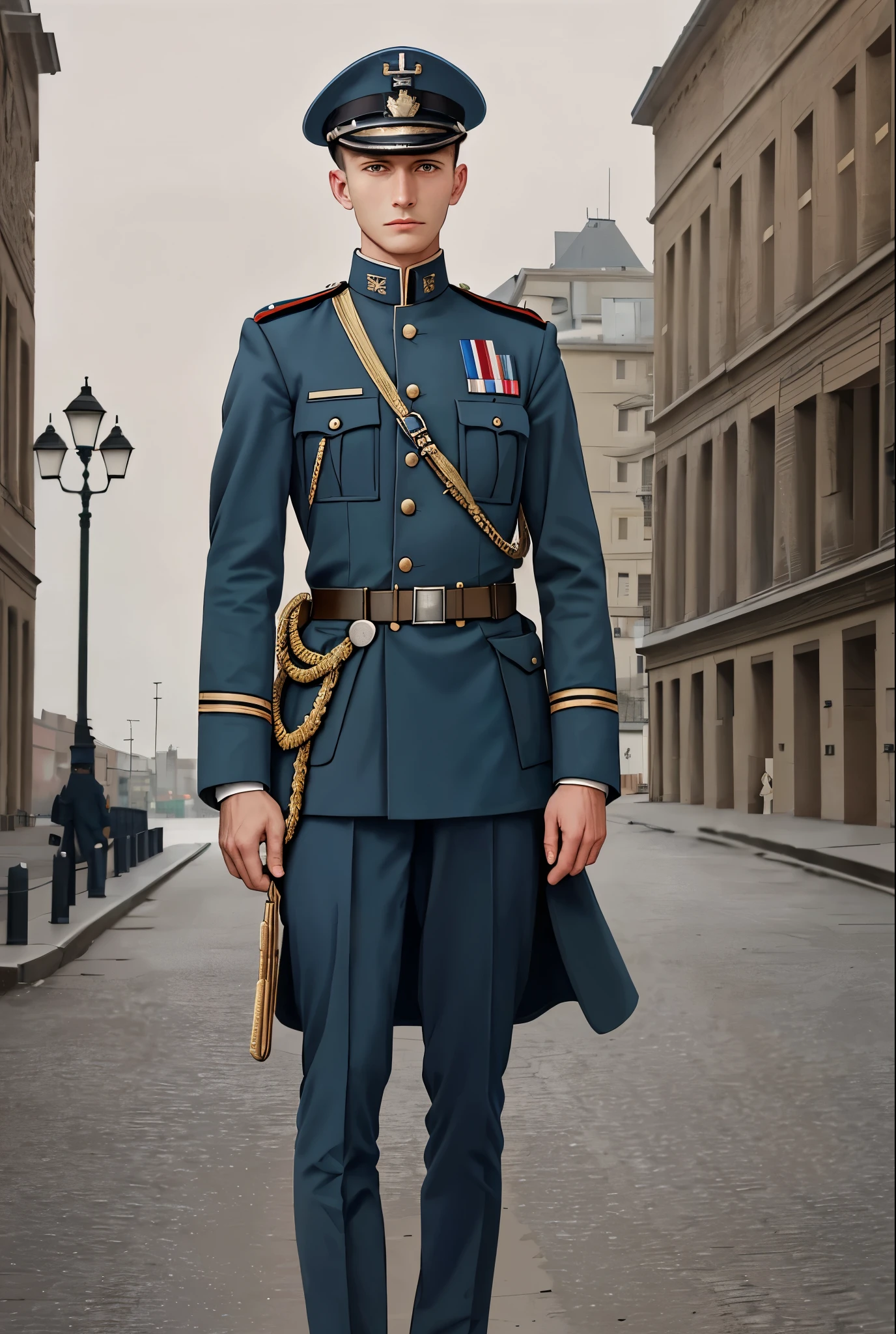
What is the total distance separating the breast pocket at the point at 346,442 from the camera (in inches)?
98.9

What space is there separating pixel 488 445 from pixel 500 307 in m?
0.30

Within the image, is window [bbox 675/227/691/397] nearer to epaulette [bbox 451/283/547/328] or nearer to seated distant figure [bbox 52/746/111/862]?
seated distant figure [bbox 52/746/111/862]

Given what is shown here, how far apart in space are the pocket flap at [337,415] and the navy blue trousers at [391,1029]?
0.58 meters

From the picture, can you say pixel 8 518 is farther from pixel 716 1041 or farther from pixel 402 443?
pixel 402 443

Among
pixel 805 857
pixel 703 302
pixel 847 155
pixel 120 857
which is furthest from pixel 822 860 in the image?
pixel 703 302

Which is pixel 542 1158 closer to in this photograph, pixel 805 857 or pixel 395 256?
pixel 395 256

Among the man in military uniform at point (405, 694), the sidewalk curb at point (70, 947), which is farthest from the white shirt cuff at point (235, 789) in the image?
the sidewalk curb at point (70, 947)

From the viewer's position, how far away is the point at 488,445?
2545 mm

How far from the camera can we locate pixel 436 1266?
2.47 metres

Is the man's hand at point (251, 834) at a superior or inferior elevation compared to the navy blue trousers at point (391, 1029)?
superior

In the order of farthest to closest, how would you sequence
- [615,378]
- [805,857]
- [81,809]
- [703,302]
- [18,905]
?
[615,378], [703,302], [805,857], [81,809], [18,905]

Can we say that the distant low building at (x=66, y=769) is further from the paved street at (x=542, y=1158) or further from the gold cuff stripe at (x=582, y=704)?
the gold cuff stripe at (x=582, y=704)

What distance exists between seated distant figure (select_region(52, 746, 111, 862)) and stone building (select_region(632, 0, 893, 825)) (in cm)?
792

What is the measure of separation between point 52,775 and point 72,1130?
12.5 m
